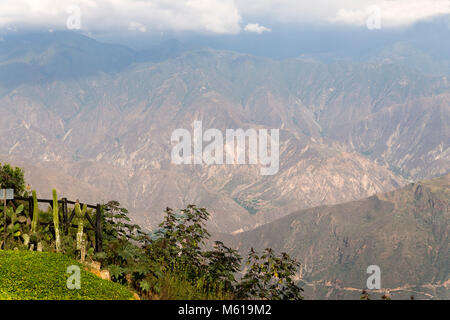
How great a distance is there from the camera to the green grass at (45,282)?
887 centimetres

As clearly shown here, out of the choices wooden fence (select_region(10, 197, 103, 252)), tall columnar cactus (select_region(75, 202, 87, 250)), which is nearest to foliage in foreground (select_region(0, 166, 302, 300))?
tall columnar cactus (select_region(75, 202, 87, 250))

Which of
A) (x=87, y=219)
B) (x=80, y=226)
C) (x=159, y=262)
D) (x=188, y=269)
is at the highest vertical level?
(x=87, y=219)

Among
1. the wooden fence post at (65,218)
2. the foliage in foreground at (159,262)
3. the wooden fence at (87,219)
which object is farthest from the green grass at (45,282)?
the wooden fence post at (65,218)

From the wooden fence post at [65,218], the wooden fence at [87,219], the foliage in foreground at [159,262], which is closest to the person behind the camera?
the foliage in foreground at [159,262]

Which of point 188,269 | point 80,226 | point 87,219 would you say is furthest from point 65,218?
point 188,269

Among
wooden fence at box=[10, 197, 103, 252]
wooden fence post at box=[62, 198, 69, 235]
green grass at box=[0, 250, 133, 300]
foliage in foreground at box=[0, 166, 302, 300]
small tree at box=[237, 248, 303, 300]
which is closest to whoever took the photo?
green grass at box=[0, 250, 133, 300]

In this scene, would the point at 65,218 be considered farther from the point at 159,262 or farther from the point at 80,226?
the point at 159,262

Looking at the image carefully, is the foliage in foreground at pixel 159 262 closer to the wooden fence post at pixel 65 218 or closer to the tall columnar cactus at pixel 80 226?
the tall columnar cactus at pixel 80 226

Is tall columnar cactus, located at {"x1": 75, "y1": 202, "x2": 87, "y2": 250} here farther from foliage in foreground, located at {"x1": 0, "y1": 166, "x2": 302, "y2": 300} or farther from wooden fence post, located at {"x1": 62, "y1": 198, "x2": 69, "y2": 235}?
wooden fence post, located at {"x1": 62, "y1": 198, "x2": 69, "y2": 235}

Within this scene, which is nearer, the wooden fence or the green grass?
the green grass

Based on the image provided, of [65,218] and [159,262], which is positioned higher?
[65,218]

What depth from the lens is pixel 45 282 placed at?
948cm

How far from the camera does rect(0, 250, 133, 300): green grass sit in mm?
8867
